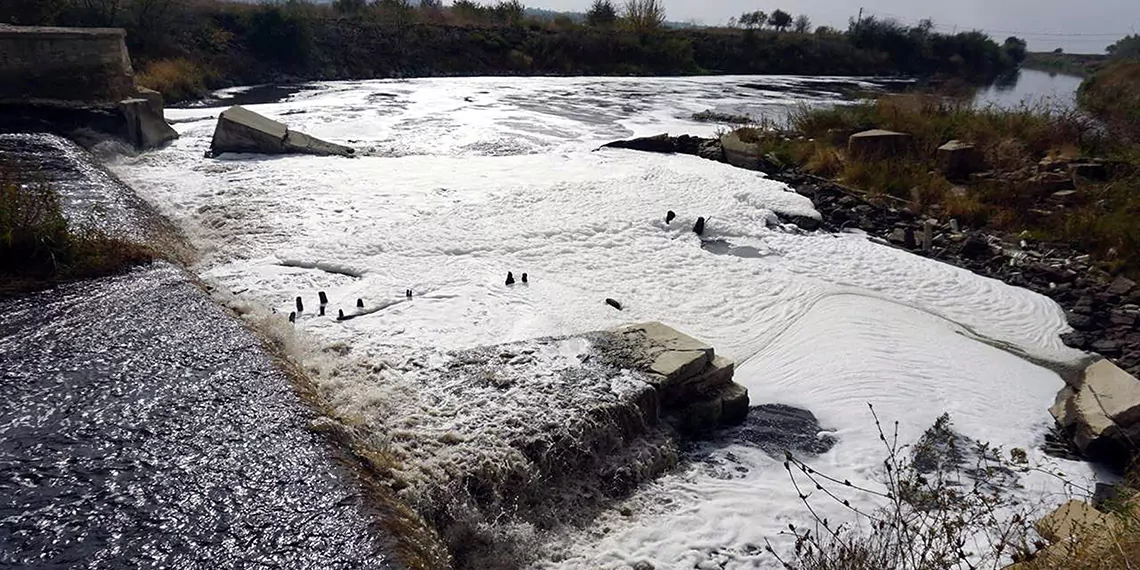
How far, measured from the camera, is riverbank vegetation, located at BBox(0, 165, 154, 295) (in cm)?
432

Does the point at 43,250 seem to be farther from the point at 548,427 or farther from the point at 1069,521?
the point at 1069,521

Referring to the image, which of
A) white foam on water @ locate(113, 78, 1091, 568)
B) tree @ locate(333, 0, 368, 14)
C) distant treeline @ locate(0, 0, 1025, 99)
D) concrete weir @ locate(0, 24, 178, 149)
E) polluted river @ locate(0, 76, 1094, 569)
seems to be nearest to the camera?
polluted river @ locate(0, 76, 1094, 569)

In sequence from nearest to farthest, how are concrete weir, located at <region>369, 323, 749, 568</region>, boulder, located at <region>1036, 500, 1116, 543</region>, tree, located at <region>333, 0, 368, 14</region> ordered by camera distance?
boulder, located at <region>1036, 500, 1116, 543</region> < concrete weir, located at <region>369, 323, 749, 568</region> < tree, located at <region>333, 0, 368, 14</region>

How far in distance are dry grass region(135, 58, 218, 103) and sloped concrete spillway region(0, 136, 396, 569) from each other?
13.2 m

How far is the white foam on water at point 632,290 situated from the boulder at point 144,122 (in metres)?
0.37

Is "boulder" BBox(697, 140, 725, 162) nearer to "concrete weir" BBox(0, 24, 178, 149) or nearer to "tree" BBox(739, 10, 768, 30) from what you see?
"concrete weir" BBox(0, 24, 178, 149)

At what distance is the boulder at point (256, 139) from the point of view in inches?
394

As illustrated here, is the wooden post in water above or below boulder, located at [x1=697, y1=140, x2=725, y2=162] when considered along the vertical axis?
below

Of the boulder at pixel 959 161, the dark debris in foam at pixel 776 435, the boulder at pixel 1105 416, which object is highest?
the boulder at pixel 959 161

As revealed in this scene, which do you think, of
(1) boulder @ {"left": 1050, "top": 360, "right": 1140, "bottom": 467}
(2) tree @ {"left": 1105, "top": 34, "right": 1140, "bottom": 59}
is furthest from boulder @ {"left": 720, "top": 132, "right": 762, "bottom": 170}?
(2) tree @ {"left": 1105, "top": 34, "right": 1140, "bottom": 59}

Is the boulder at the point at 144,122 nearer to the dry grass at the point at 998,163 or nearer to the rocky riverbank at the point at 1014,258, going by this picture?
the rocky riverbank at the point at 1014,258

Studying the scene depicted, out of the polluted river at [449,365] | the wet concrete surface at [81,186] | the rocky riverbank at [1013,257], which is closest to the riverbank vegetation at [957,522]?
the polluted river at [449,365]

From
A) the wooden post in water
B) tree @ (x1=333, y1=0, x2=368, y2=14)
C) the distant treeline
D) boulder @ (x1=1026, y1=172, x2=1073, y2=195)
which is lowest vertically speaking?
the wooden post in water

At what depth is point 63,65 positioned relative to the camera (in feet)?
31.3
